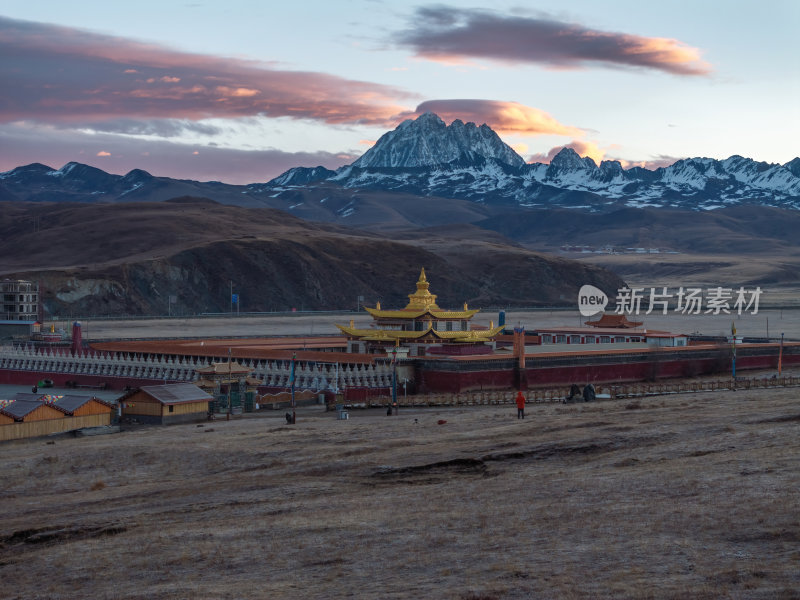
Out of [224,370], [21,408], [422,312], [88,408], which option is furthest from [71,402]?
[422,312]

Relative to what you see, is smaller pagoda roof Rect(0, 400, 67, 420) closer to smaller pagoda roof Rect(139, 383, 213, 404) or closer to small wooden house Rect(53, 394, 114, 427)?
small wooden house Rect(53, 394, 114, 427)

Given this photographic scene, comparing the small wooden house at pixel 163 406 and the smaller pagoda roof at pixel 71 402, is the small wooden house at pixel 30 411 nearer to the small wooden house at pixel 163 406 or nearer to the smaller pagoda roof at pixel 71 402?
the smaller pagoda roof at pixel 71 402

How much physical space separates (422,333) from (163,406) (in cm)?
2355

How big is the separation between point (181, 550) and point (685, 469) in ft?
46.6

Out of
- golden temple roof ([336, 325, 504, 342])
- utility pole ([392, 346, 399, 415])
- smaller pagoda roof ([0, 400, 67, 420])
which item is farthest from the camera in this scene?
golden temple roof ([336, 325, 504, 342])

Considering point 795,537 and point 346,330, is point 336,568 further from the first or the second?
point 346,330

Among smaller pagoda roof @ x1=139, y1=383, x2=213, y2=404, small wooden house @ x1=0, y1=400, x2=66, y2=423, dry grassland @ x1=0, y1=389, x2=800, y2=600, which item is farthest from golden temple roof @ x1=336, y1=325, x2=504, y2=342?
dry grassland @ x1=0, y1=389, x2=800, y2=600

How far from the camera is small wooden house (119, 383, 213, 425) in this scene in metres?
59.8

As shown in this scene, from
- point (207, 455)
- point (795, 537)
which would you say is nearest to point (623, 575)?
point (795, 537)

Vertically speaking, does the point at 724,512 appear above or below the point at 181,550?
above

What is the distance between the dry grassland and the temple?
30624mm

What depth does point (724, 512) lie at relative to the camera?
2575cm

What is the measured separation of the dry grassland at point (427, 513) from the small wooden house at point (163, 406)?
12.7 meters

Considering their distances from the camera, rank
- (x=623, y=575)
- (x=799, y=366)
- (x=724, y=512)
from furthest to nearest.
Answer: (x=799, y=366) → (x=724, y=512) → (x=623, y=575)
